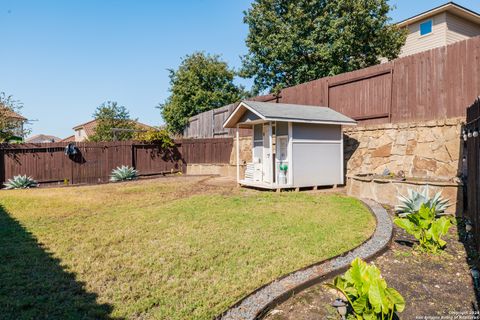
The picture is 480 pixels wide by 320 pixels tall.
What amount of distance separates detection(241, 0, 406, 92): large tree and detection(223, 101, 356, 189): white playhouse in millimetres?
6848

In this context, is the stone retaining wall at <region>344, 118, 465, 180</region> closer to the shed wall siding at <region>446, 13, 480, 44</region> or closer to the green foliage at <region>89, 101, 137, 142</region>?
the shed wall siding at <region>446, 13, 480, 44</region>

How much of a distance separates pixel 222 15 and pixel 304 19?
15.2 ft

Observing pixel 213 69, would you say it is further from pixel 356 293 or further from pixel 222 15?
pixel 356 293

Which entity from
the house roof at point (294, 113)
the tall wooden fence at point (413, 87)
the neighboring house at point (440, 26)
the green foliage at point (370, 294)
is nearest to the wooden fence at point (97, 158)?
the house roof at point (294, 113)

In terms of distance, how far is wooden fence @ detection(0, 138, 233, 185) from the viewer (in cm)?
1288

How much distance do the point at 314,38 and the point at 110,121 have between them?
679 inches

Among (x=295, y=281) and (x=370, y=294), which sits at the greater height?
(x=370, y=294)

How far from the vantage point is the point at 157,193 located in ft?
32.0

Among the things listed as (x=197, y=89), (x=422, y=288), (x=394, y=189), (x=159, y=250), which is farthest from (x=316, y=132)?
(x=197, y=89)

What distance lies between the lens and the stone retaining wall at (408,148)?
759 centimetres

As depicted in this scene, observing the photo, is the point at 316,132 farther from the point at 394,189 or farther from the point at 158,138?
the point at 158,138

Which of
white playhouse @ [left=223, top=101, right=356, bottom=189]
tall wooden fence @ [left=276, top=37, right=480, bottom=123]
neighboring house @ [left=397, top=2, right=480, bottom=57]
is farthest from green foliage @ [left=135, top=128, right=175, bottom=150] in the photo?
neighboring house @ [left=397, top=2, right=480, bottom=57]

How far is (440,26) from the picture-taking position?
16656mm

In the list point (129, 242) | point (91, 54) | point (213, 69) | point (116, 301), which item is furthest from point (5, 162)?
point (213, 69)
